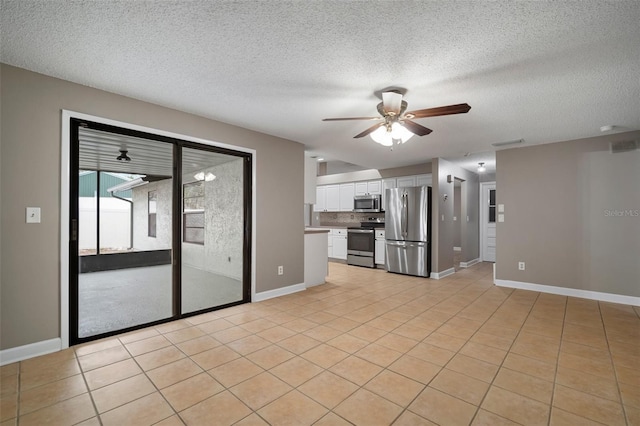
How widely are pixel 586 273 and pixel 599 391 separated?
10.3 feet

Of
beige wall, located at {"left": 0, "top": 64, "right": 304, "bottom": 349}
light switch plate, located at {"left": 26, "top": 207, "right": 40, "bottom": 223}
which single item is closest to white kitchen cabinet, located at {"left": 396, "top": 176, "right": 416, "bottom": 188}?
beige wall, located at {"left": 0, "top": 64, "right": 304, "bottom": 349}

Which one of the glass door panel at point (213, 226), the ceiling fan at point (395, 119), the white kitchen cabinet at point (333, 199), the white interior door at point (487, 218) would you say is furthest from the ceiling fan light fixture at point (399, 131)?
the white interior door at point (487, 218)

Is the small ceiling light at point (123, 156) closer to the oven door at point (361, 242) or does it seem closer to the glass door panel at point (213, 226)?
the glass door panel at point (213, 226)

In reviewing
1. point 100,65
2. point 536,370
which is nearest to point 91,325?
point 100,65

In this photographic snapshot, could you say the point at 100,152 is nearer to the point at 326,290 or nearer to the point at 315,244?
the point at 315,244

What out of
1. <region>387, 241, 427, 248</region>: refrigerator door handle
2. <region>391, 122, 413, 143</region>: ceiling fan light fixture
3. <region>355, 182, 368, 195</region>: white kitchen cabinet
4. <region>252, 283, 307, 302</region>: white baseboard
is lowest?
<region>252, 283, 307, 302</region>: white baseboard

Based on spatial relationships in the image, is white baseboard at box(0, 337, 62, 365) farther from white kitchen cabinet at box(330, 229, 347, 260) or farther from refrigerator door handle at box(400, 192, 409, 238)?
white kitchen cabinet at box(330, 229, 347, 260)

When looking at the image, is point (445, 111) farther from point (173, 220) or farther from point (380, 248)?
point (380, 248)

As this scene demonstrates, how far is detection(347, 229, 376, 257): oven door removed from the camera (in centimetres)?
654

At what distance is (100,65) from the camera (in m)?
2.28

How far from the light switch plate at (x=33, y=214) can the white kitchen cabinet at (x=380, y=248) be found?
5.50 m

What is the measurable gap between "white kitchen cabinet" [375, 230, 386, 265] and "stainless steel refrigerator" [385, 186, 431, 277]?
313mm

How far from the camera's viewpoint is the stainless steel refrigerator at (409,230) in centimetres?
559

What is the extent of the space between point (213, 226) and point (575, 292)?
5581mm
